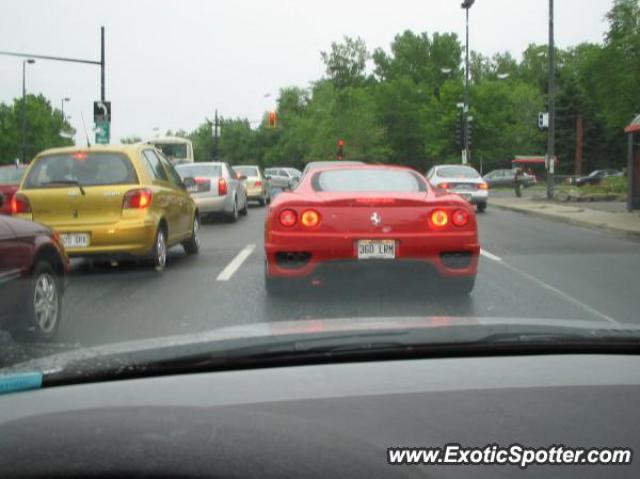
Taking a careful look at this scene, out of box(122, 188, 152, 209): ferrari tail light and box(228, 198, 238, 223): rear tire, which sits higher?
box(122, 188, 152, 209): ferrari tail light

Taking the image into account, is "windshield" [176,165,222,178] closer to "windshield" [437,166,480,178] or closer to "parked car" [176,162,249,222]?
"parked car" [176,162,249,222]

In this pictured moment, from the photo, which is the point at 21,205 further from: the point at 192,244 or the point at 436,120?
the point at 436,120

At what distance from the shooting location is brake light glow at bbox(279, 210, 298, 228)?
729cm

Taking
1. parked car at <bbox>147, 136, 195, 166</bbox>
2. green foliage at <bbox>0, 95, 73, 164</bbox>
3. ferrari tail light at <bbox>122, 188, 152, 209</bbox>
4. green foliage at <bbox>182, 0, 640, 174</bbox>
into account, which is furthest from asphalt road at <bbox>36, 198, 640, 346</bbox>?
green foliage at <bbox>0, 95, 73, 164</bbox>

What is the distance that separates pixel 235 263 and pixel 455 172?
14.4 metres

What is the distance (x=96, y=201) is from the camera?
30.7 ft

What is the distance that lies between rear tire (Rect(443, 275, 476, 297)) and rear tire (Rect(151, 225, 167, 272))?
146 inches

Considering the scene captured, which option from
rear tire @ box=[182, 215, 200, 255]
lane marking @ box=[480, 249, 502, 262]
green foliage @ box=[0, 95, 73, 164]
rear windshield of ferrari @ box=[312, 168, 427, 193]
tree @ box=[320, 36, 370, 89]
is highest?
tree @ box=[320, 36, 370, 89]

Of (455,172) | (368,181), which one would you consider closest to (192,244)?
(368,181)

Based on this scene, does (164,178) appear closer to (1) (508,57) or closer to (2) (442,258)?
(2) (442,258)

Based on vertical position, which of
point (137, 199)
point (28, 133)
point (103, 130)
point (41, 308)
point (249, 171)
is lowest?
point (41, 308)

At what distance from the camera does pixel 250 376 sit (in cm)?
228

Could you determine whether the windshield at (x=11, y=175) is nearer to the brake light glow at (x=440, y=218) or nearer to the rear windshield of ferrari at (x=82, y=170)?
the rear windshield of ferrari at (x=82, y=170)

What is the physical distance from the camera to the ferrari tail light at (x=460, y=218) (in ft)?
24.1
